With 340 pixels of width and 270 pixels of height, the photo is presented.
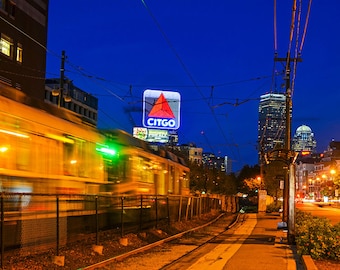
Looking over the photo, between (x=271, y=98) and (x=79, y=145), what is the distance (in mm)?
21730

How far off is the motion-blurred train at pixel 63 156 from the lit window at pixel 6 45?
22.6 metres

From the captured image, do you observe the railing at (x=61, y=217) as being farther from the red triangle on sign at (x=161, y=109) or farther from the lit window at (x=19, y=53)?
the lit window at (x=19, y=53)

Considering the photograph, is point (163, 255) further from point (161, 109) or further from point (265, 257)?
point (161, 109)

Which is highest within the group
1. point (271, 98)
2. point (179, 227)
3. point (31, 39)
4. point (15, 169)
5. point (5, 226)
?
point (31, 39)

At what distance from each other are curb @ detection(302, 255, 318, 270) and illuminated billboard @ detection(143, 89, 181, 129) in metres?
28.1

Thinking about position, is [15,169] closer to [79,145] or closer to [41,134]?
[41,134]

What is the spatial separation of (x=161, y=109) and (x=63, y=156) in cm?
2658

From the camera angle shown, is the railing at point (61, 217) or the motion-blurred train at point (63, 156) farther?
the motion-blurred train at point (63, 156)

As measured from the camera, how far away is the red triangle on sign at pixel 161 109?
131 feet

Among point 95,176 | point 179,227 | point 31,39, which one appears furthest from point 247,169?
point 95,176

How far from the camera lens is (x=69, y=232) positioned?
13461 millimetres

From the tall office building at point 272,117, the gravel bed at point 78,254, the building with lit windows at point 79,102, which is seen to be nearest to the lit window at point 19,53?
the tall office building at point 272,117

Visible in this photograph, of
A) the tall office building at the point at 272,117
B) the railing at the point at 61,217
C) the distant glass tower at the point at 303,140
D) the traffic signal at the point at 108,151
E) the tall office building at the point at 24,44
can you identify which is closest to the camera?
the railing at the point at 61,217

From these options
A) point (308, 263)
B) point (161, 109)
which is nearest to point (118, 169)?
point (308, 263)
